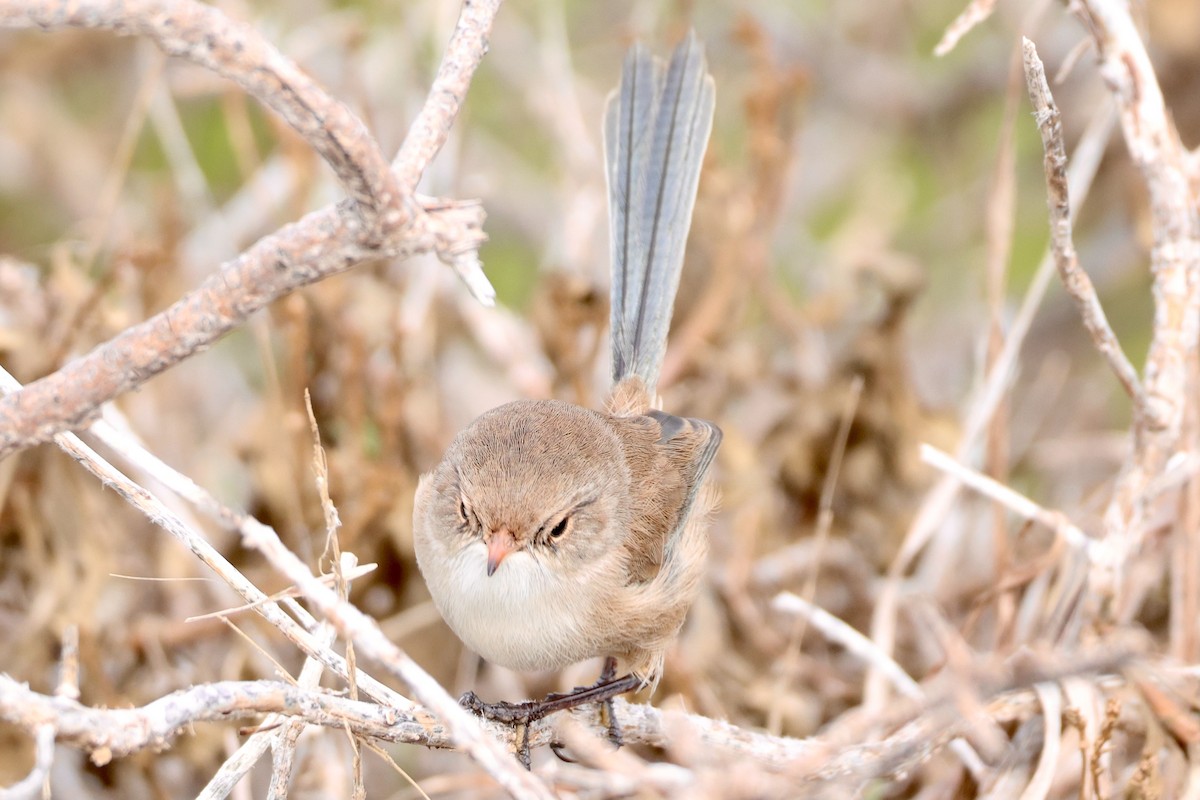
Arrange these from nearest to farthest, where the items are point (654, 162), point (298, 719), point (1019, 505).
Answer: point (298, 719) < point (1019, 505) < point (654, 162)

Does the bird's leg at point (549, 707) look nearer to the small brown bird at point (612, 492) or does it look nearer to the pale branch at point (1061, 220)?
the small brown bird at point (612, 492)

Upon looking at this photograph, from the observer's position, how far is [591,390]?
4113mm

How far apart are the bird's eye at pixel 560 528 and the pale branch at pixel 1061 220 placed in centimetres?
128

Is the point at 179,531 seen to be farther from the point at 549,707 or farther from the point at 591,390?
the point at 591,390

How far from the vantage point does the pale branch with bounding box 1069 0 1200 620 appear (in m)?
2.85

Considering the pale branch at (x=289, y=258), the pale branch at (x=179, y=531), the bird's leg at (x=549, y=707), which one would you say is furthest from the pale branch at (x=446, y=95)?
the bird's leg at (x=549, y=707)

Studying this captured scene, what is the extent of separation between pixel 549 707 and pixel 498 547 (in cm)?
43

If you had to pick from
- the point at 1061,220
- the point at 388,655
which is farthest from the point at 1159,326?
the point at 388,655

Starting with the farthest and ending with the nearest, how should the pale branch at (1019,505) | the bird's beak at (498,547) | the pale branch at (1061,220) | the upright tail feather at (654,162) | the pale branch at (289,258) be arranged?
the upright tail feather at (654,162)
the pale branch at (1019,505)
the bird's beak at (498,547)
the pale branch at (1061,220)
the pale branch at (289,258)

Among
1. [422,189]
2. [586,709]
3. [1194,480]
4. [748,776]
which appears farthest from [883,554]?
[748,776]

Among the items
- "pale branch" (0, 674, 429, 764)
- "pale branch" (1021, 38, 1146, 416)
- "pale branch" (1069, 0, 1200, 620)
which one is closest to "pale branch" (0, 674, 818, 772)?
"pale branch" (0, 674, 429, 764)

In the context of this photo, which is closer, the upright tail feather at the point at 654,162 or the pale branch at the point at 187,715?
the pale branch at the point at 187,715

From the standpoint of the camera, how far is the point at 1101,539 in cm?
303

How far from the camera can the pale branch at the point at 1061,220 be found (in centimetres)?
257
